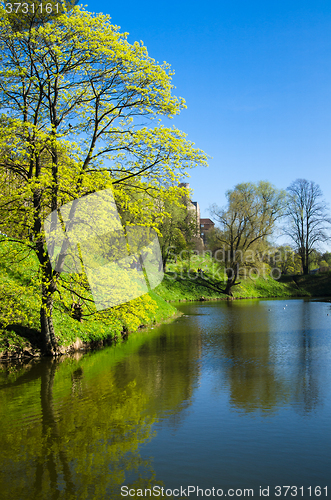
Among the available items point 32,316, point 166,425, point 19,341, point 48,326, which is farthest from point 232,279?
point 166,425

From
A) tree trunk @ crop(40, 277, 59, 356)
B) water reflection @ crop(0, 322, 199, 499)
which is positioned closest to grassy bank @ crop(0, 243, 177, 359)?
tree trunk @ crop(40, 277, 59, 356)

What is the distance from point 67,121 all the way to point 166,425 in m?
12.8

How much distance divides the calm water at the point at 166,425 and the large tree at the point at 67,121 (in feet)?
13.6

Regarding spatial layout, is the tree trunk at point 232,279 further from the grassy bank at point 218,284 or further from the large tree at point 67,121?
the large tree at point 67,121

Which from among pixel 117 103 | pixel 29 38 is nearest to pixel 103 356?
pixel 117 103

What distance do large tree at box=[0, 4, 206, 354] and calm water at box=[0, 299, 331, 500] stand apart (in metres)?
4.14

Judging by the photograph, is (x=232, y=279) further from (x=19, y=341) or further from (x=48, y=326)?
(x=19, y=341)

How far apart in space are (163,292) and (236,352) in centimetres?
3203

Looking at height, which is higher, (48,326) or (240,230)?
(240,230)

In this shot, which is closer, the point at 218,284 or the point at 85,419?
the point at 85,419

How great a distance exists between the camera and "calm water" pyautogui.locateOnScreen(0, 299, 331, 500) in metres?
6.43

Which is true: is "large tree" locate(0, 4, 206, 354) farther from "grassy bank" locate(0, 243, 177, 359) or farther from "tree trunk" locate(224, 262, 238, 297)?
"tree trunk" locate(224, 262, 238, 297)

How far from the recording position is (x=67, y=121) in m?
16.3

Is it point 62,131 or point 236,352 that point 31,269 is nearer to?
point 62,131
